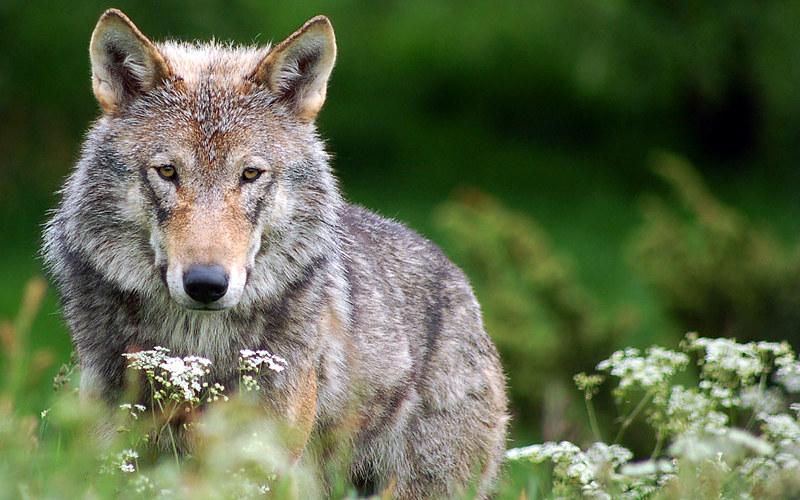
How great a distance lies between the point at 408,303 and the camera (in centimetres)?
598

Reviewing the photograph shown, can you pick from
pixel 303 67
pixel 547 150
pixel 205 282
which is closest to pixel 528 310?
pixel 303 67

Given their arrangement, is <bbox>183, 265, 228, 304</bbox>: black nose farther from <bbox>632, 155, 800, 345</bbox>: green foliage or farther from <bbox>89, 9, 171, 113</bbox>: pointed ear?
<bbox>632, 155, 800, 345</bbox>: green foliage

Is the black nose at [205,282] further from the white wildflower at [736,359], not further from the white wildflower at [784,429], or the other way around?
the white wildflower at [784,429]

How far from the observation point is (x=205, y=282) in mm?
4430

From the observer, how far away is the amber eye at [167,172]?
15.6 feet

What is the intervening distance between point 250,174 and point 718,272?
231 inches

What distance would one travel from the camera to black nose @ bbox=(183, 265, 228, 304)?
4.43 meters

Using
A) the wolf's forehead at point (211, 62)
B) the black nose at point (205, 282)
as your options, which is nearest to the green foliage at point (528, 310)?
the wolf's forehead at point (211, 62)

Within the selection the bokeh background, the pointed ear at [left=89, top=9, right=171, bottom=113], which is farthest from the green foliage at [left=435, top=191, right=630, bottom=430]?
the pointed ear at [left=89, top=9, right=171, bottom=113]

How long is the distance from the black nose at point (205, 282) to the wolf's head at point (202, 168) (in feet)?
0.06

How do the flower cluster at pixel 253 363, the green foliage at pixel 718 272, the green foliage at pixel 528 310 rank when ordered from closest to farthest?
1. the flower cluster at pixel 253 363
2. the green foliage at pixel 718 272
3. the green foliage at pixel 528 310

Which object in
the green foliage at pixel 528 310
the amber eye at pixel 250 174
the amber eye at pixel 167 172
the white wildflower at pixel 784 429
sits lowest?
the white wildflower at pixel 784 429

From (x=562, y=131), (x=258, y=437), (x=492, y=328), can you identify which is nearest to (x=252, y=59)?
(x=258, y=437)

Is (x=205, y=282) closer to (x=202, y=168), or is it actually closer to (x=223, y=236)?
(x=223, y=236)
